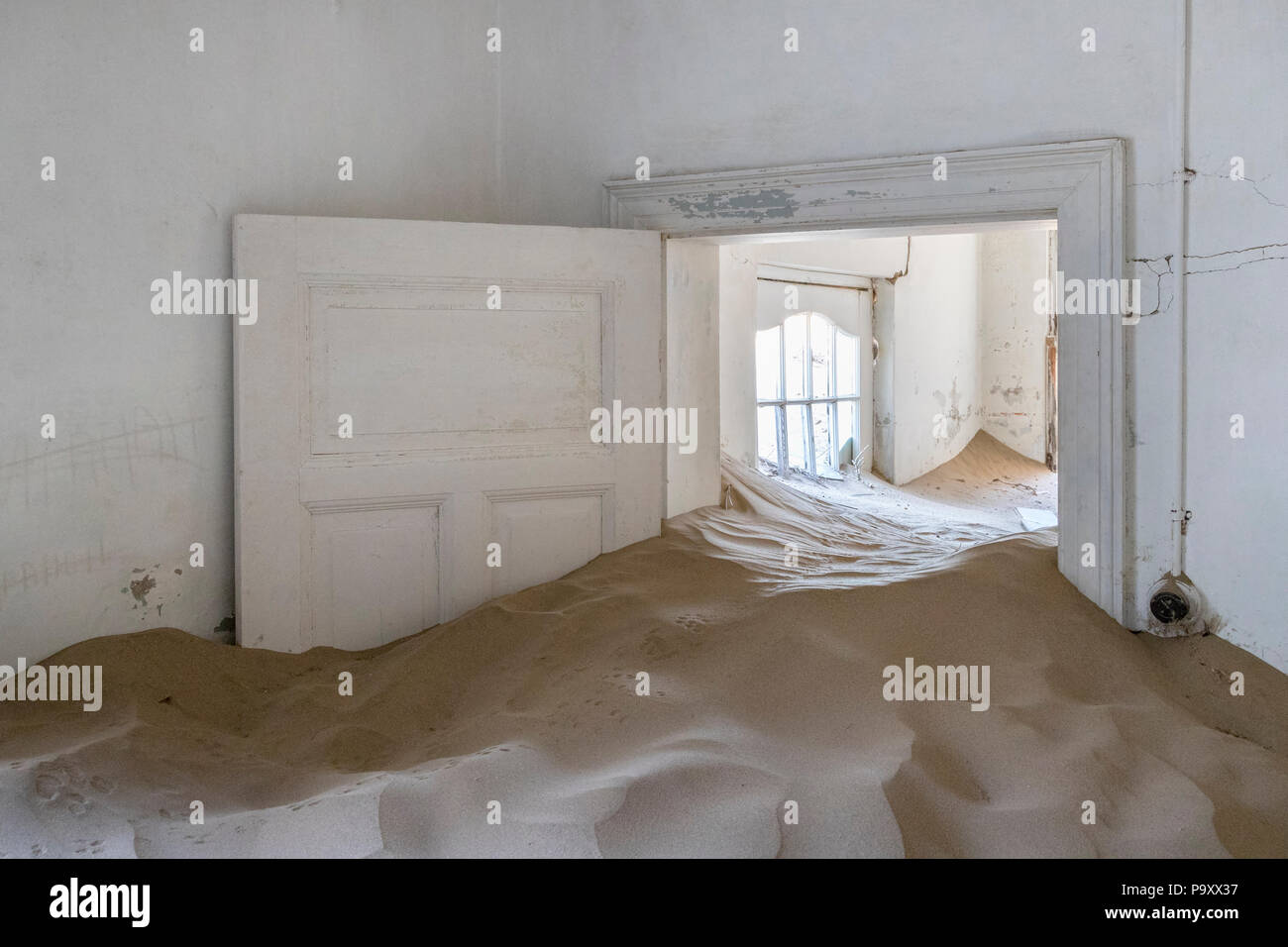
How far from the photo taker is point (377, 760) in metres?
2.40

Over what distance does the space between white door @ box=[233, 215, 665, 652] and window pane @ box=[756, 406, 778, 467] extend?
224cm

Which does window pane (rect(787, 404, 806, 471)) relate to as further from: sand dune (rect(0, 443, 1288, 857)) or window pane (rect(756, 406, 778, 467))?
sand dune (rect(0, 443, 1288, 857))

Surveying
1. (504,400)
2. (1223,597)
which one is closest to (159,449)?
(504,400)

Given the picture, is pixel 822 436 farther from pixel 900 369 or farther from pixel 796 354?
pixel 900 369

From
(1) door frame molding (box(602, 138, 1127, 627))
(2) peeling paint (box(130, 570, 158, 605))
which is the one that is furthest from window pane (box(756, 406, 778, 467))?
(2) peeling paint (box(130, 570, 158, 605))

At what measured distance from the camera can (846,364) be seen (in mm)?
6418

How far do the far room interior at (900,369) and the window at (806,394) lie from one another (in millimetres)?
11

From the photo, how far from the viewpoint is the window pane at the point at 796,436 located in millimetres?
5996

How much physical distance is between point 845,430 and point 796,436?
589mm

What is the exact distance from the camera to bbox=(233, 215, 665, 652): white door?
125 inches

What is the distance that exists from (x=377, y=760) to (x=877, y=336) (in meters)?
4.94

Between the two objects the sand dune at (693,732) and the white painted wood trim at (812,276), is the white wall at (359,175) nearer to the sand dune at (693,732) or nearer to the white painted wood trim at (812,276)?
the sand dune at (693,732)

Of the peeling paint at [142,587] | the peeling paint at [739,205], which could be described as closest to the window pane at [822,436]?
the peeling paint at [739,205]

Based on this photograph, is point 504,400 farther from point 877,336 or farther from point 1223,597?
point 877,336
